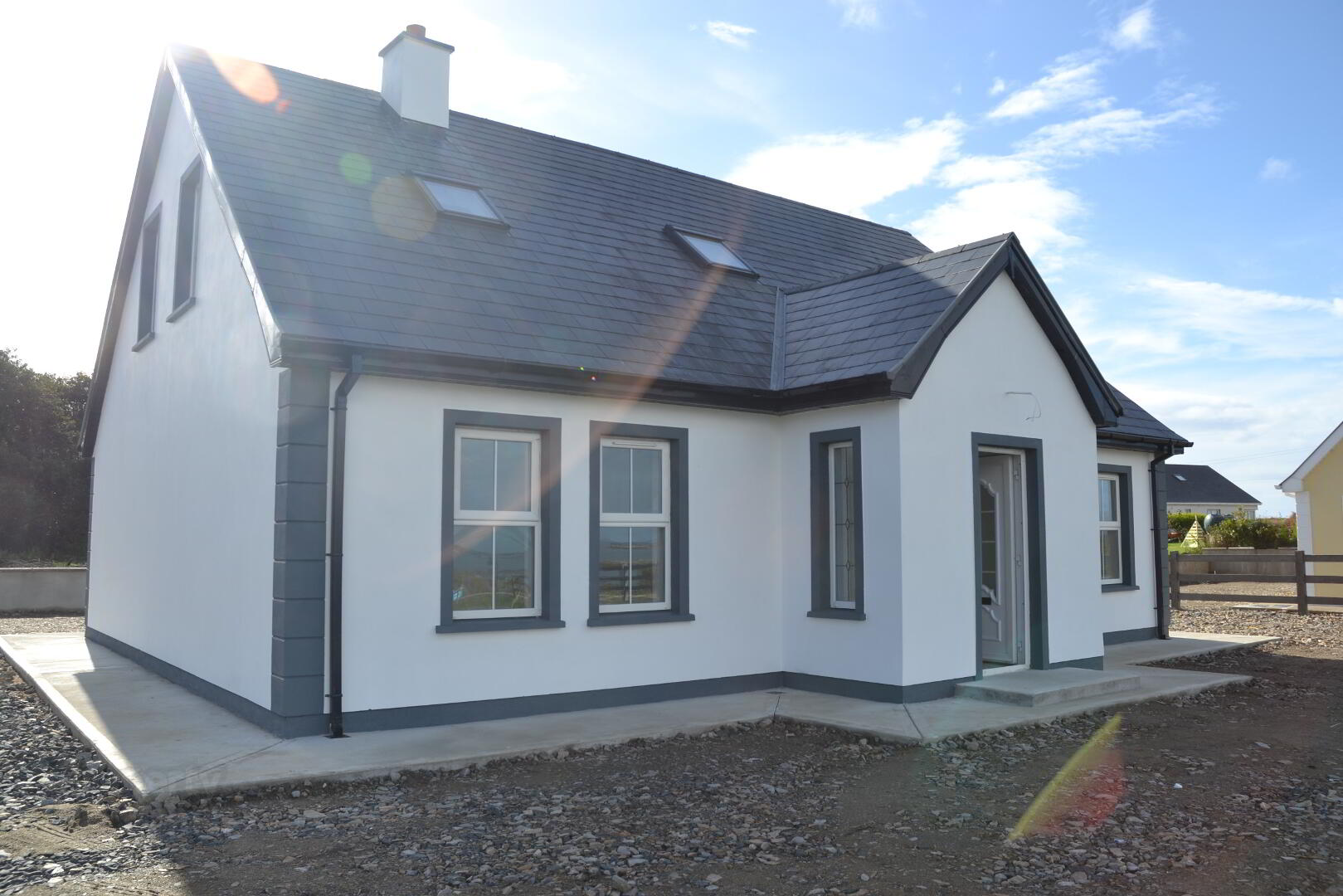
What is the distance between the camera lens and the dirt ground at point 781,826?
15.9 ft

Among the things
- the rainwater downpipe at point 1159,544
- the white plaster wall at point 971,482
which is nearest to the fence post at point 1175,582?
the rainwater downpipe at point 1159,544

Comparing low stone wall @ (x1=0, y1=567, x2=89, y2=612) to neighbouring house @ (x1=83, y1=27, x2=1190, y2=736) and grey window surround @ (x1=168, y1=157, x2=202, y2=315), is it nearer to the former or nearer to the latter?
neighbouring house @ (x1=83, y1=27, x2=1190, y2=736)

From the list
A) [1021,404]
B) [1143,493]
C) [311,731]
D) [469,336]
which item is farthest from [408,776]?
[1143,493]

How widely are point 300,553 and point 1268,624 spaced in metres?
15.4

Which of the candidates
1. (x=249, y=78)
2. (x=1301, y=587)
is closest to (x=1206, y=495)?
(x=1301, y=587)

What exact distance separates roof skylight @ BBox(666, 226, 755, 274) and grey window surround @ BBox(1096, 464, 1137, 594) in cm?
587

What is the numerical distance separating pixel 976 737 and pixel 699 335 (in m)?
4.69

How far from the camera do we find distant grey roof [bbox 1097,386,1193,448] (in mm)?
13680

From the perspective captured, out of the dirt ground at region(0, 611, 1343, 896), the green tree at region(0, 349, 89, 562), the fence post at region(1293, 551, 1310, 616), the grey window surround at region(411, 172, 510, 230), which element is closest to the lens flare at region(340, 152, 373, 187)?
the grey window surround at region(411, 172, 510, 230)

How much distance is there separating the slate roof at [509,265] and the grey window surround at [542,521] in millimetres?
544

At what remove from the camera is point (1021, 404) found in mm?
10336

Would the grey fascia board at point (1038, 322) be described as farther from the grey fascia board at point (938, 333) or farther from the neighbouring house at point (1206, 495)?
the neighbouring house at point (1206, 495)

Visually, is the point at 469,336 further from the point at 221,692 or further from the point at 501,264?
the point at 221,692

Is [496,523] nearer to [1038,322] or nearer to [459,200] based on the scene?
[459,200]
